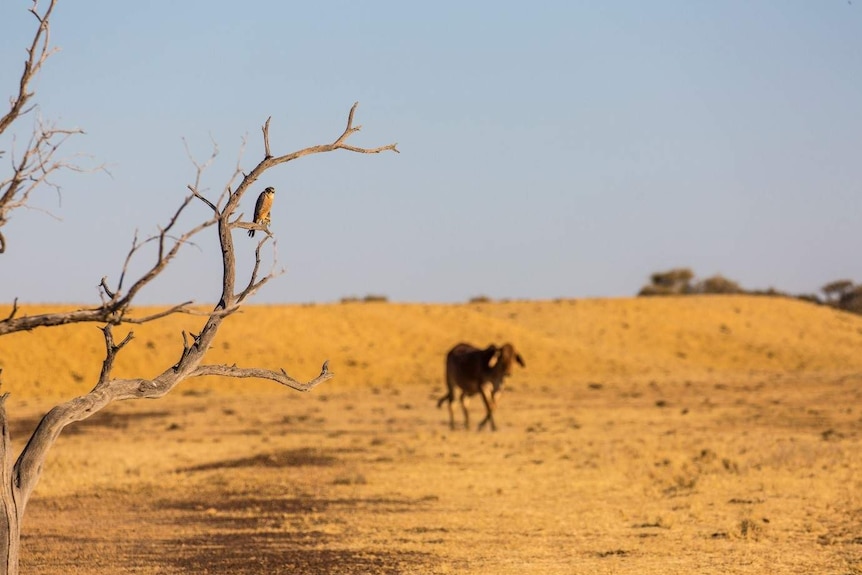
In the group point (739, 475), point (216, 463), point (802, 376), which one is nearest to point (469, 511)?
point (739, 475)

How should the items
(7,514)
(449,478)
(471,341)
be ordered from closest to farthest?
(7,514), (449,478), (471,341)

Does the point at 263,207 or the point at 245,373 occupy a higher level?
the point at 263,207

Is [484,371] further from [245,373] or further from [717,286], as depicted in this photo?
[717,286]

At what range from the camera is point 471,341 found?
5803 cm

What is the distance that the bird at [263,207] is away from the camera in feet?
29.5

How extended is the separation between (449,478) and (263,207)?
10.3 m

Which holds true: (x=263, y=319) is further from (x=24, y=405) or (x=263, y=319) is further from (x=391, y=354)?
(x=24, y=405)

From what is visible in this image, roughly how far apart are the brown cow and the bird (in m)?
16.5

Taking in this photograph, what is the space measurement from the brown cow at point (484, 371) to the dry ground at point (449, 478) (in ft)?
2.61

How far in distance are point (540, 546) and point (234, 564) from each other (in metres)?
3.07

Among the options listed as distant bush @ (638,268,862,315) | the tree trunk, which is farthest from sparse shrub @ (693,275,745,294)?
the tree trunk

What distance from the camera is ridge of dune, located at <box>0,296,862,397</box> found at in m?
50.3

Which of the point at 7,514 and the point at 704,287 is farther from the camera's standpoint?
the point at 704,287

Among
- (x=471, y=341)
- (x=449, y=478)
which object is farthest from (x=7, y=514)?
(x=471, y=341)
